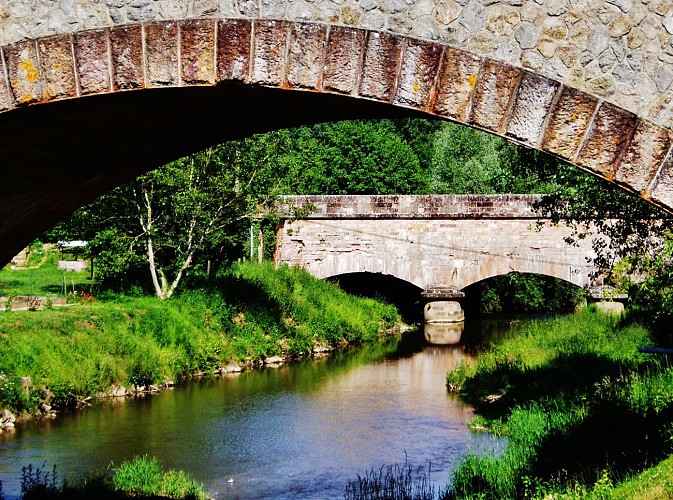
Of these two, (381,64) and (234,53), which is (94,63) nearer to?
(234,53)

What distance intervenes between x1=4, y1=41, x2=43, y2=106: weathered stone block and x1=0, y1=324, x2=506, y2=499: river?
19.1 ft

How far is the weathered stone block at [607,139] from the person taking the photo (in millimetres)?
4168

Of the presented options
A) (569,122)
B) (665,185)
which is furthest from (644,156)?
(569,122)

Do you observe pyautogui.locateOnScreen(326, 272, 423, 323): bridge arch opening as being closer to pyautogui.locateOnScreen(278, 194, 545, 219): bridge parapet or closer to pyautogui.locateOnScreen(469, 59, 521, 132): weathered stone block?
pyautogui.locateOnScreen(278, 194, 545, 219): bridge parapet

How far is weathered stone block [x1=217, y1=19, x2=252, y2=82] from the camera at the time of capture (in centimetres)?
451

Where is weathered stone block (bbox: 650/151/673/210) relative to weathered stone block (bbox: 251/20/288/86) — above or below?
below

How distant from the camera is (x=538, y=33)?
171 inches

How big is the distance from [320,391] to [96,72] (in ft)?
37.5

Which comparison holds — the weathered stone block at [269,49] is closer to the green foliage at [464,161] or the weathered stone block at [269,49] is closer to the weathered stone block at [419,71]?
the weathered stone block at [419,71]

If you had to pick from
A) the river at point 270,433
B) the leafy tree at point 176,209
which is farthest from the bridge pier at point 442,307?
the river at point 270,433

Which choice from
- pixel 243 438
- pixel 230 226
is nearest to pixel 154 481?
pixel 243 438

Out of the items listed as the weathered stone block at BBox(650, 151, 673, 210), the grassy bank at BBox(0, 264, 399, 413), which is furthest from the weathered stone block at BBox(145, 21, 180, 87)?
the grassy bank at BBox(0, 264, 399, 413)

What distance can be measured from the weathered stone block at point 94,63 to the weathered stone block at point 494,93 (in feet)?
5.53

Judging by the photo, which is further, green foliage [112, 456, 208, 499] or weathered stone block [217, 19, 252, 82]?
green foliage [112, 456, 208, 499]
